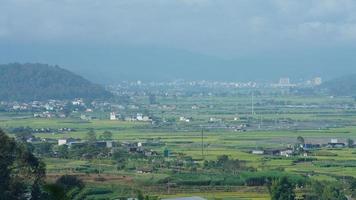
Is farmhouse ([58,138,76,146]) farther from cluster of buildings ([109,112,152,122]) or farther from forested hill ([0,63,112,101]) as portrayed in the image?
forested hill ([0,63,112,101])

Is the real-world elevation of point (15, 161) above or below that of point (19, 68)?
below

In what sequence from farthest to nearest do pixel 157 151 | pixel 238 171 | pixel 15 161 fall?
1. pixel 157 151
2. pixel 238 171
3. pixel 15 161

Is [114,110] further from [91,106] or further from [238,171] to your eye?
[238,171]

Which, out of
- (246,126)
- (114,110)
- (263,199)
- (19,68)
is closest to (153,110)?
(114,110)

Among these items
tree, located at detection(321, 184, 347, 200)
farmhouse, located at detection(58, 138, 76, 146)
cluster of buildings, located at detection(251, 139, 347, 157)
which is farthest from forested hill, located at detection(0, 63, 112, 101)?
tree, located at detection(321, 184, 347, 200)

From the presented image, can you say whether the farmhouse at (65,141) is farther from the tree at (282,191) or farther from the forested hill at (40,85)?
the forested hill at (40,85)

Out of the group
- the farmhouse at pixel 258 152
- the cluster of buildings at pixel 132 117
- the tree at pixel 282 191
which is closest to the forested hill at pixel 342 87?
the cluster of buildings at pixel 132 117

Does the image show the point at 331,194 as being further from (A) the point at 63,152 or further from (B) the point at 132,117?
(B) the point at 132,117
